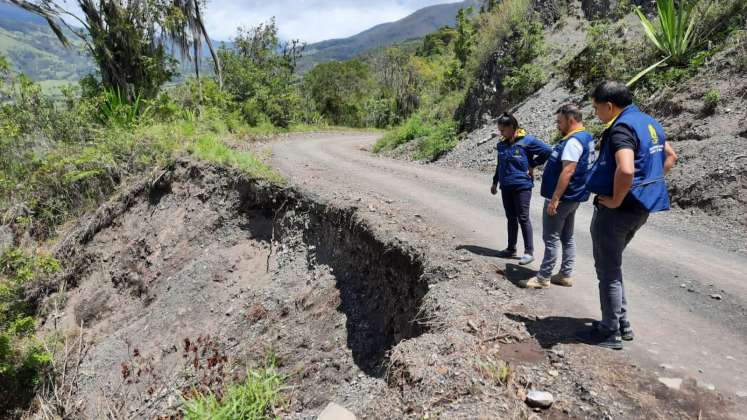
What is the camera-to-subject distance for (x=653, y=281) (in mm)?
4496

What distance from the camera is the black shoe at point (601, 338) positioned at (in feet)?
10.4

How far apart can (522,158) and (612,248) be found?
1800mm

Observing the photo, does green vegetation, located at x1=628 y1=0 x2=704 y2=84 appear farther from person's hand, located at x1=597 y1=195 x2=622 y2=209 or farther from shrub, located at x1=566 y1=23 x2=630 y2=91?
person's hand, located at x1=597 y1=195 x2=622 y2=209

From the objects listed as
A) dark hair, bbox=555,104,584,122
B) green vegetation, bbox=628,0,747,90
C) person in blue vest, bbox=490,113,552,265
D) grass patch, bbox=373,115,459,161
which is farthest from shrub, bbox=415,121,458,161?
dark hair, bbox=555,104,584,122

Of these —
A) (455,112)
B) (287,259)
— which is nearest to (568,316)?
(287,259)

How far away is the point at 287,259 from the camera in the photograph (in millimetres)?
7234

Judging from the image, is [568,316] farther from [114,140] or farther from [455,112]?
[455,112]

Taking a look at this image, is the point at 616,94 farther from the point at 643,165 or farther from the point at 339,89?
the point at 339,89

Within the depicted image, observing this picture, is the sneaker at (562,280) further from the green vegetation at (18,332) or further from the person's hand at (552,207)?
the green vegetation at (18,332)

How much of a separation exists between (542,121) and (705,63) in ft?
12.1

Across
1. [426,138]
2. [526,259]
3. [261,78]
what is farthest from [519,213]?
[261,78]

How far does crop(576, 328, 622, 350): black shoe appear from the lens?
10.4 feet

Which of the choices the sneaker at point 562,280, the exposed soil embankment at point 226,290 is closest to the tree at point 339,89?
the exposed soil embankment at point 226,290

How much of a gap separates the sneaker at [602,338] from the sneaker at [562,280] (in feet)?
3.09
